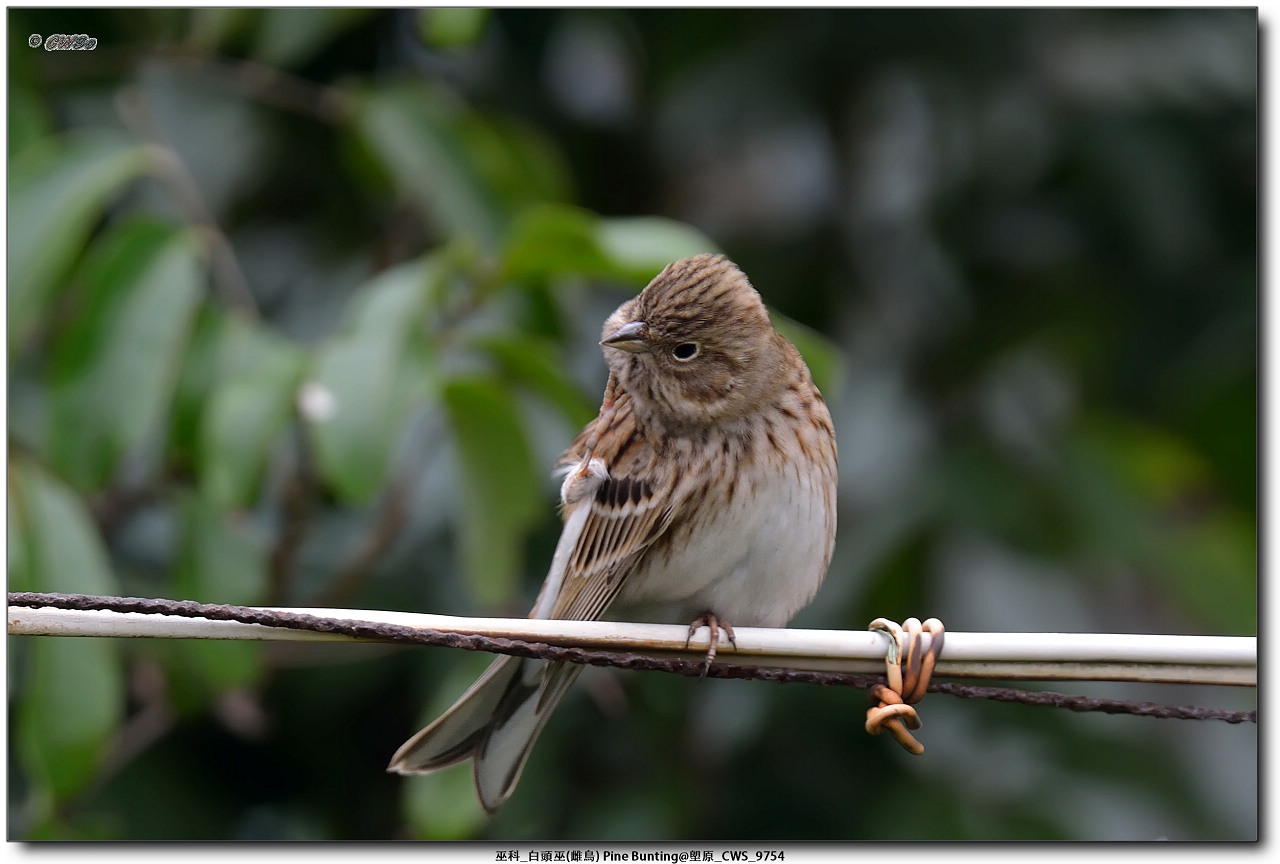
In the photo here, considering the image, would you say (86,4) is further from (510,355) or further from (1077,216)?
(1077,216)

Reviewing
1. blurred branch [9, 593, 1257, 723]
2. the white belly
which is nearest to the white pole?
blurred branch [9, 593, 1257, 723]

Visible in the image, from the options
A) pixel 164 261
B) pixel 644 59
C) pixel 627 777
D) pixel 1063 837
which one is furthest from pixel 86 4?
pixel 1063 837

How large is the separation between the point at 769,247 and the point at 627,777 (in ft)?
4.42

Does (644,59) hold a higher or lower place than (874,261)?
higher

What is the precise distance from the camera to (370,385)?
208 cm

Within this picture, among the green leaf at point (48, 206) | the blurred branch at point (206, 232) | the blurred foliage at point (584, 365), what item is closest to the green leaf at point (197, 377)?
the blurred foliage at point (584, 365)

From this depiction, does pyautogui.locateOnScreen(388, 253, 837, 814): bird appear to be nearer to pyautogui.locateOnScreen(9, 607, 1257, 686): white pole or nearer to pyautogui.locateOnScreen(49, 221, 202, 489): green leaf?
pyautogui.locateOnScreen(9, 607, 1257, 686): white pole

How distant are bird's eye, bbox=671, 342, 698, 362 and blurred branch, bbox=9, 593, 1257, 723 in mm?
509

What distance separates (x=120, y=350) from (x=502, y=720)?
0.84m

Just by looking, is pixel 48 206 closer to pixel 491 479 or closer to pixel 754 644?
pixel 491 479

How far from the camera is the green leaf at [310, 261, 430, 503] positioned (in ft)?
6.68

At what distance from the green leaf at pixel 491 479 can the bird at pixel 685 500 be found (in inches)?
7.8

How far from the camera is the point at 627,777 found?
2992 millimetres

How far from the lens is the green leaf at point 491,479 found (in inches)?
92.2
